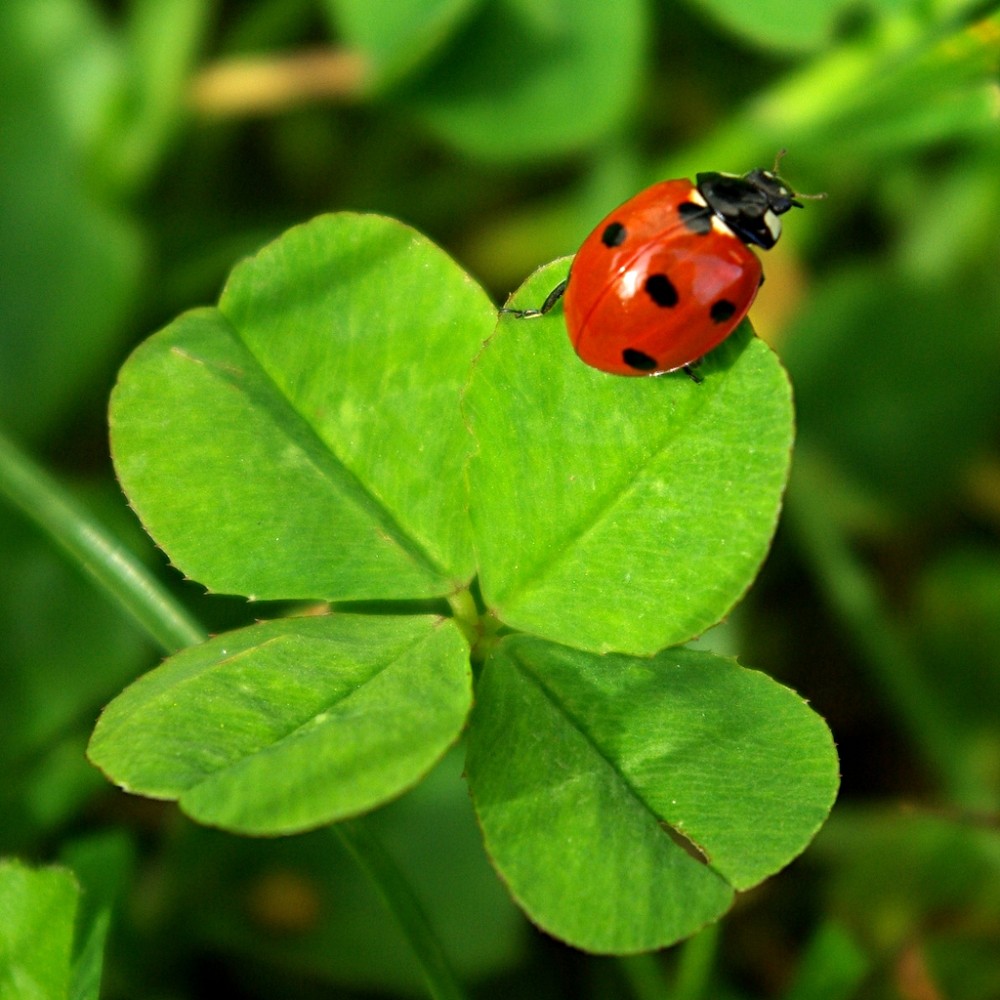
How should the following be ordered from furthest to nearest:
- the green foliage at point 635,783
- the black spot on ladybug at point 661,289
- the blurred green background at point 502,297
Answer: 1. the blurred green background at point 502,297
2. the black spot on ladybug at point 661,289
3. the green foliage at point 635,783

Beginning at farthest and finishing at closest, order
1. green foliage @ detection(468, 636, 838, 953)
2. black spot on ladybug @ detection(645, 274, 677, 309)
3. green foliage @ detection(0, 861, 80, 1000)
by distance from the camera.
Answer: black spot on ladybug @ detection(645, 274, 677, 309)
green foliage @ detection(0, 861, 80, 1000)
green foliage @ detection(468, 636, 838, 953)

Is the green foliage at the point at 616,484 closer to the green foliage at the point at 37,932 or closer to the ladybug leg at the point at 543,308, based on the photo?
the ladybug leg at the point at 543,308

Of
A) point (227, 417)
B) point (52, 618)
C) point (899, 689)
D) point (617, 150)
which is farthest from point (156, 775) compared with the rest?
point (617, 150)

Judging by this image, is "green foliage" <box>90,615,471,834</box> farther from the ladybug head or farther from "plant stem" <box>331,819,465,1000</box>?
the ladybug head

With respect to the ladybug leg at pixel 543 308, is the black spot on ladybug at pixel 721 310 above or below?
below

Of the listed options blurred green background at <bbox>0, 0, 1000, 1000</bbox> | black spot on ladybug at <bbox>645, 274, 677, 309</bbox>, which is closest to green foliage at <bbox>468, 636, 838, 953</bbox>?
black spot on ladybug at <bbox>645, 274, 677, 309</bbox>

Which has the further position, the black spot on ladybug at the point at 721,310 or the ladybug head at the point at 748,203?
the ladybug head at the point at 748,203

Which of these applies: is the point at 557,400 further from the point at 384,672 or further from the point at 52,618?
the point at 52,618

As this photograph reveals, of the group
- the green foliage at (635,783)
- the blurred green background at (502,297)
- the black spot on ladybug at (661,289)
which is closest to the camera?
the green foliage at (635,783)

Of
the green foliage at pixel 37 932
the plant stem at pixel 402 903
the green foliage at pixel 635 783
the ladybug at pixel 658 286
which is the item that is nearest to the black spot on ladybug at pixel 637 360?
the ladybug at pixel 658 286
